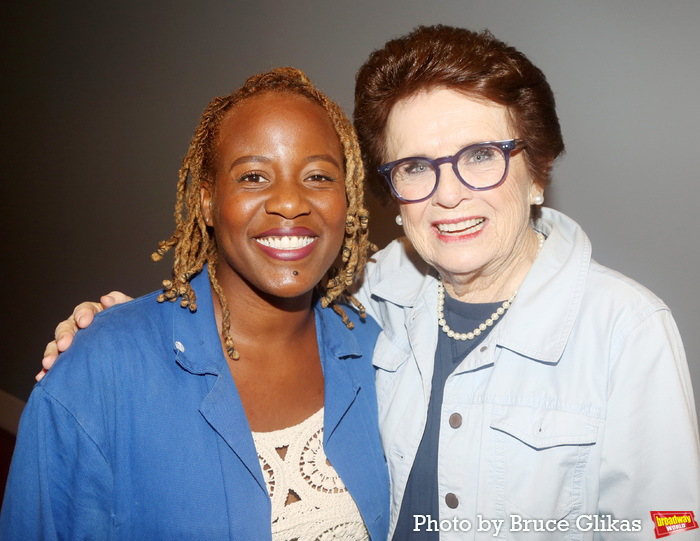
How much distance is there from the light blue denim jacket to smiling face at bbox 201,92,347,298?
1.75ft

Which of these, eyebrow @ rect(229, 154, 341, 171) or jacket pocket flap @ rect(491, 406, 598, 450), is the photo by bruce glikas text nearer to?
jacket pocket flap @ rect(491, 406, 598, 450)

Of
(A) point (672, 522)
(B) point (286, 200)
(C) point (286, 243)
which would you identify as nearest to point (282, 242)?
(C) point (286, 243)

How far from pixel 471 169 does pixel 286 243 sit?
57 centimetres

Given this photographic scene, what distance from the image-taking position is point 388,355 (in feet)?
6.05

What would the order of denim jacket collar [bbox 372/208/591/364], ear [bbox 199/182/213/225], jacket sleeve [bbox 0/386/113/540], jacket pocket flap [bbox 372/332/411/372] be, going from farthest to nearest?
jacket pocket flap [bbox 372/332/411/372], ear [bbox 199/182/213/225], denim jacket collar [bbox 372/208/591/364], jacket sleeve [bbox 0/386/113/540]

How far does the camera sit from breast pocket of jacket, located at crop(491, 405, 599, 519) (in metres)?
1.40

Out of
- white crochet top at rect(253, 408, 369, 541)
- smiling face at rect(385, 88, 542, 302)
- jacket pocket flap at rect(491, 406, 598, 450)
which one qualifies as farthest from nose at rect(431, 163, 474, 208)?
white crochet top at rect(253, 408, 369, 541)

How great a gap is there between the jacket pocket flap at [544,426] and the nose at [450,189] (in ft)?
1.96

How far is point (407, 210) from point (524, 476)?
0.82 metres

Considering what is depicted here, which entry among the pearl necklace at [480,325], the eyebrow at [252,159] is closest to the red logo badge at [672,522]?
the pearl necklace at [480,325]

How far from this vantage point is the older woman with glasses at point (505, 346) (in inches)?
53.0

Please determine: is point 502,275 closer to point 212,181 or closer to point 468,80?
point 468,80

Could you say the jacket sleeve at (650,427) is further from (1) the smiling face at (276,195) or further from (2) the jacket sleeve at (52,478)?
(2) the jacket sleeve at (52,478)

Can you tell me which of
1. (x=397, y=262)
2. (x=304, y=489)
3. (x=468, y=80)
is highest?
(x=468, y=80)
